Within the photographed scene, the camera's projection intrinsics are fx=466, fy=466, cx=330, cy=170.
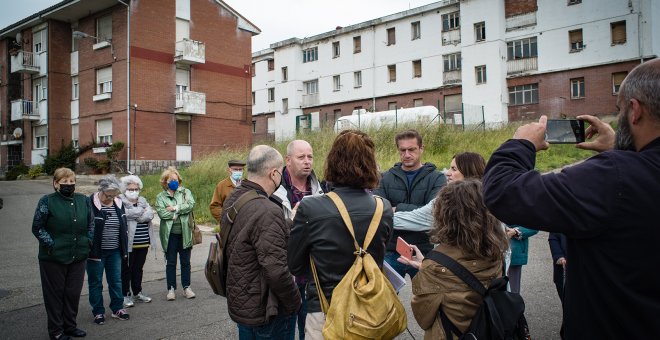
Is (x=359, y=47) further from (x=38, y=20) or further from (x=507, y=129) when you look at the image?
(x=38, y=20)

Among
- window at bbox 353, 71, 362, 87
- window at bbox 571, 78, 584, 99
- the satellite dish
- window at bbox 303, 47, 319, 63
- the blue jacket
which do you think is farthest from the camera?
window at bbox 303, 47, 319, 63

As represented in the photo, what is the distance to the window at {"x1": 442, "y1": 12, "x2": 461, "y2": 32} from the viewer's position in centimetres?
3622

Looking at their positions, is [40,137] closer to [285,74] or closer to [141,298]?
[285,74]

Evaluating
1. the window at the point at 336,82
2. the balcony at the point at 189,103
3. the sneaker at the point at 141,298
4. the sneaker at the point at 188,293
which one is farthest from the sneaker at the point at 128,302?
the window at the point at 336,82

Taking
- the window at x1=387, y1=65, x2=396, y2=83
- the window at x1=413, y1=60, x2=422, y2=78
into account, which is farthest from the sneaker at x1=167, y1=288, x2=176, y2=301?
the window at x1=387, y1=65, x2=396, y2=83

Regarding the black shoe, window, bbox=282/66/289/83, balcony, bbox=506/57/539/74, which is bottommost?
the black shoe

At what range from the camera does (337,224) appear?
2.76 m

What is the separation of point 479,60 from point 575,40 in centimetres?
636

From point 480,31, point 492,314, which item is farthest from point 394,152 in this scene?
point 480,31

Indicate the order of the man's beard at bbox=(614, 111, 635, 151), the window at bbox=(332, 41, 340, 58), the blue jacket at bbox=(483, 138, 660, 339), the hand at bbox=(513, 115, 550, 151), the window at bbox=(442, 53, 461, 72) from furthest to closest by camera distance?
the window at bbox=(332, 41, 340, 58), the window at bbox=(442, 53, 461, 72), the hand at bbox=(513, 115, 550, 151), the man's beard at bbox=(614, 111, 635, 151), the blue jacket at bbox=(483, 138, 660, 339)

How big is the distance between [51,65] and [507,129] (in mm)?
26105

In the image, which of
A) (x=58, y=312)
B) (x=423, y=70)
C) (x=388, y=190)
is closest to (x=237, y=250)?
(x=388, y=190)

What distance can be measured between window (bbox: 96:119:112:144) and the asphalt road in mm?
17638

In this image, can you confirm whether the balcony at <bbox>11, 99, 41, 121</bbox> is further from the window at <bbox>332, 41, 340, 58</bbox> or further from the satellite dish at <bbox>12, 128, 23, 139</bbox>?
the window at <bbox>332, 41, 340, 58</bbox>
